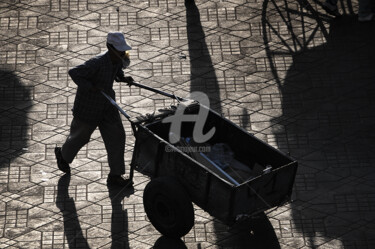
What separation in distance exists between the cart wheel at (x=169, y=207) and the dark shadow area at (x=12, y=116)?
7.94 feet

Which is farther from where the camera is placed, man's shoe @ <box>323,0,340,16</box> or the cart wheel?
man's shoe @ <box>323,0,340,16</box>

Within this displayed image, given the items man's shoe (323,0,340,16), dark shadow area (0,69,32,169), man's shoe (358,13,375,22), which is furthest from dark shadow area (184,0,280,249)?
man's shoe (358,13,375,22)

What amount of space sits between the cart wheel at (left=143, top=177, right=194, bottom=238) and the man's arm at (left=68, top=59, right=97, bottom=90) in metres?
1.42

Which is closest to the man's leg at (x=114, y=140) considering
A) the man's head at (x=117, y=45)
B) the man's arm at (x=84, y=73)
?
the man's arm at (x=84, y=73)

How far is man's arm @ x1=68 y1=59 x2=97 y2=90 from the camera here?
977 cm

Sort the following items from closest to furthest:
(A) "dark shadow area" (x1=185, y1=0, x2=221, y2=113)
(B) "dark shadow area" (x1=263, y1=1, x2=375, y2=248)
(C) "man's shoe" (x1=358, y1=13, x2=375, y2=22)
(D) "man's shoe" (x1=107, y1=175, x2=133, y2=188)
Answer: (B) "dark shadow area" (x1=263, y1=1, x2=375, y2=248)
(D) "man's shoe" (x1=107, y1=175, x2=133, y2=188)
(A) "dark shadow area" (x1=185, y1=0, x2=221, y2=113)
(C) "man's shoe" (x1=358, y1=13, x2=375, y2=22)

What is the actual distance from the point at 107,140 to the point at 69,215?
103 centimetres

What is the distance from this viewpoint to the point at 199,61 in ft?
43.1

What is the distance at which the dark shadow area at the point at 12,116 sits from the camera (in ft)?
36.6

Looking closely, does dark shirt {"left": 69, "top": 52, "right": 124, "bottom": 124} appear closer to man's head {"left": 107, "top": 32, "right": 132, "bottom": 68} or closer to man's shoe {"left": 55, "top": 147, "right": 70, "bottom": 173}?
man's head {"left": 107, "top": 32, "right": 132, "bottom": 68}

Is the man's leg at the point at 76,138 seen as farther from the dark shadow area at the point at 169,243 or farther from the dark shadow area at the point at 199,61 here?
the dark shadow area at the point at 199,61

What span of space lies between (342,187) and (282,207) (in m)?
0.87

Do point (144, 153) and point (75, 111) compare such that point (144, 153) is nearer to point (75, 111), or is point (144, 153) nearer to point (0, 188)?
point (75, 111)

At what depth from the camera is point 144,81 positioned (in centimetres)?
1267
